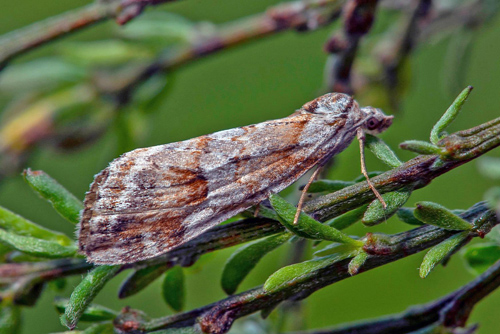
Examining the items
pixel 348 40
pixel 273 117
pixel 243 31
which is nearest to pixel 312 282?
pixel 348 40

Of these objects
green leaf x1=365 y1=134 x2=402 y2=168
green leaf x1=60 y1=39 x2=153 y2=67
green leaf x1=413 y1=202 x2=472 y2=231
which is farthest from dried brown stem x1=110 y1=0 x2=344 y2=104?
green leaf x1=413 y1=202 x2=472 y2=231

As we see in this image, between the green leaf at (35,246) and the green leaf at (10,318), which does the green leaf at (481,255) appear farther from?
the green leaf at (10,318)

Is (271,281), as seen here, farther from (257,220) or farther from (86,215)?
(86,215)

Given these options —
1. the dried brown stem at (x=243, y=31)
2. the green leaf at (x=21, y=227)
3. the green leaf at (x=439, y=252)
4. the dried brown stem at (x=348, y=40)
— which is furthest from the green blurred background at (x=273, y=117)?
the green leaf at (x=439, y=252)

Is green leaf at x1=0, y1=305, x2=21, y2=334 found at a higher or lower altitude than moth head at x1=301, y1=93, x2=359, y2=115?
lower

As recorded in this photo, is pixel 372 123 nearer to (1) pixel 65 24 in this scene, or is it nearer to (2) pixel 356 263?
(2) pixel 356 263

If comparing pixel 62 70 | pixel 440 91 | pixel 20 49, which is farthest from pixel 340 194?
pixel 440 91

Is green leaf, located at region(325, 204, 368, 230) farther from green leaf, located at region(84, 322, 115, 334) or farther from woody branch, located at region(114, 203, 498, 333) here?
green leaf, located at region(84, 322, 115, 334)
